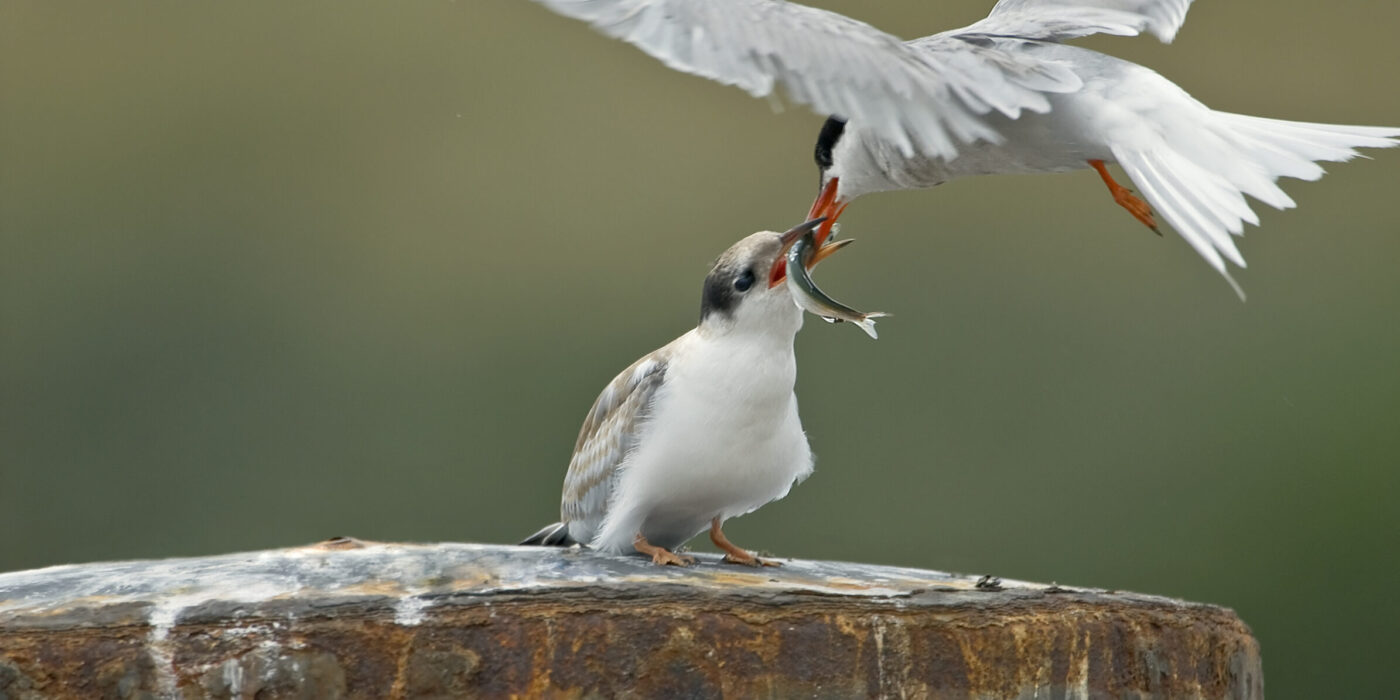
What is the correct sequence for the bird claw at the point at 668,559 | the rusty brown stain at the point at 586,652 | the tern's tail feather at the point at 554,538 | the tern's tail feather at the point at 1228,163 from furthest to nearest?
the tern's tail feather at the point at 554,538 < the tern's tail feather at the point at 1228,163 < the bird claw at the point at 668,559 < the rusty brown stain at the point at 586,652

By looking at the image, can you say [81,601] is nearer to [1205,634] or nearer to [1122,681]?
[1122,681]

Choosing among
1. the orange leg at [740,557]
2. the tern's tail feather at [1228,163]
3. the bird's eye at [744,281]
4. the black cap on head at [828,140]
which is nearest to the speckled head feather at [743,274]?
the bird's eye at [744,281]

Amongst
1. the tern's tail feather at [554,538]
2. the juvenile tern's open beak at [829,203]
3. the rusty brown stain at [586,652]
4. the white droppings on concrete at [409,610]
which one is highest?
the juvenile tern's open beak at [829,203]

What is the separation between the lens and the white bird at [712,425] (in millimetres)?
3219

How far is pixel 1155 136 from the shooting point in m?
3.56

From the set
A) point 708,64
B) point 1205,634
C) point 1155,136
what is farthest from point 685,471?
point 1155,136

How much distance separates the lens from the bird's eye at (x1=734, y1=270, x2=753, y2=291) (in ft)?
10.8

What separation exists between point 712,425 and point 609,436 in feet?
0.95

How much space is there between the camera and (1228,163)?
3.41 meters

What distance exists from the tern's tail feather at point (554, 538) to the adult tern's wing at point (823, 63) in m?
1.15

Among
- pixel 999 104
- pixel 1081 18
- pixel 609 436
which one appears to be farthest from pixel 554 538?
pixel 1081 18

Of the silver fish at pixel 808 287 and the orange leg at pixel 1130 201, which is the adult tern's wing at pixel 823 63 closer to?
the silver fish at pixel 808 287

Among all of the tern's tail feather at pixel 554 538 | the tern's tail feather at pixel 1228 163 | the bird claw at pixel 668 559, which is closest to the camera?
the bird claw at pixel 668 559

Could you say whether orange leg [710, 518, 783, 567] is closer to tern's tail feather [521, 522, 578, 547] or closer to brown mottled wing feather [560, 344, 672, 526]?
brown mottled wing feather [560, 344, 672, 526]
